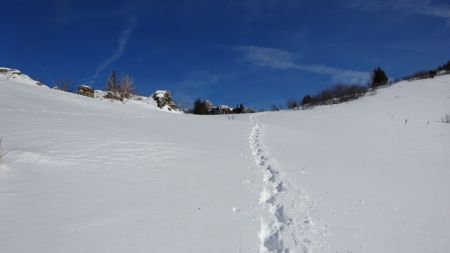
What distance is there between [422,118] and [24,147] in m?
16.3

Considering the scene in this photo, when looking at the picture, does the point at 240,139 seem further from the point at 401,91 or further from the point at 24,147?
the point at 401,91

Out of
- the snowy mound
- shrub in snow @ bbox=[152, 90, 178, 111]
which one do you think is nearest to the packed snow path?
the snowy mound

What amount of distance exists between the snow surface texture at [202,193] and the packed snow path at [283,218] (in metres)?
0.02

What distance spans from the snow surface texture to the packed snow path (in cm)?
2

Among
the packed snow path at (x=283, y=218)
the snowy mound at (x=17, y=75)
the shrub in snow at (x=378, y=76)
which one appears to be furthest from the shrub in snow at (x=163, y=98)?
the packed snow path at (x=283, y=218)

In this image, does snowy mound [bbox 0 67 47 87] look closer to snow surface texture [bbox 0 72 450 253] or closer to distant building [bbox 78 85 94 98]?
distant building [bbox 78 85 94 98]

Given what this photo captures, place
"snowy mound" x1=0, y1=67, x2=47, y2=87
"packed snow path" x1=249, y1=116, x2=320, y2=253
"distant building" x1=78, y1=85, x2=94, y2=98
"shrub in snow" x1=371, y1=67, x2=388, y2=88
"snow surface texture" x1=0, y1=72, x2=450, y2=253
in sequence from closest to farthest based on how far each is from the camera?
"snow surface texture" x1=0, y1=72, x2=450, y2=253 < "packed snow path" x1=249, y1=116, x2=320, y2=253 < "snowy mound" x1=0, y1=67, x2=47, y2=87 < "distant building" x1=78, y1=85, x2=94, y2=98 < "shrub in snow" x1=371, y1=67, x2=388, y2=88

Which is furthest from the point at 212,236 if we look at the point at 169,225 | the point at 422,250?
the point at 422,250

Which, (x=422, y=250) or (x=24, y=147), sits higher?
(x=24, y=147)

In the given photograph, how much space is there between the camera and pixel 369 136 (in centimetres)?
1199

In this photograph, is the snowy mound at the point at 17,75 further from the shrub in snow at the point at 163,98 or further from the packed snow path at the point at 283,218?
the packed snow path at the point at 283,218

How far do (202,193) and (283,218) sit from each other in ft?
3.87

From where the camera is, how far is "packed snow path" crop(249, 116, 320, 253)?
3.67 meters

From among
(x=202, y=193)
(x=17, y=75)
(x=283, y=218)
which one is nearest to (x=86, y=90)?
(x=17, y=75)
